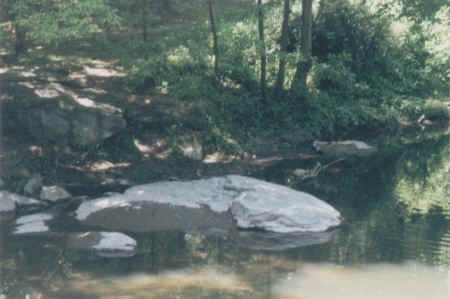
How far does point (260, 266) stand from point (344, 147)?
26.8 feet

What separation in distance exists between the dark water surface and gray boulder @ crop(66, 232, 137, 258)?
184 millimetres

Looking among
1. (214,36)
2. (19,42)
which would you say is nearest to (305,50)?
(214,36)

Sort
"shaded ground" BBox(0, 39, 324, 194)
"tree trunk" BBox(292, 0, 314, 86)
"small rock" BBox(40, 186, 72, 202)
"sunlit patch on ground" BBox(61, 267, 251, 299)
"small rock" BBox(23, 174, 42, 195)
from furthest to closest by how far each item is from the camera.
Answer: "tree trunk" BBox(292, 0, 314, 86) → "shaded ground" BBox(0, 39, 324, 194) → "small rock" BBox(23, 174, 42, 195) → "small rock" BBox(40, 186, 72, 202) → "sunlit patch on ground" BBox(61, 267, 251, 299)

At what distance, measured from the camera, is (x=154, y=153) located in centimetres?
1345

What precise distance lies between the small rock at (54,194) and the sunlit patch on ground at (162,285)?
375 centimetres

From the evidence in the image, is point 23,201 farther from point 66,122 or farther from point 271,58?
point 271,58

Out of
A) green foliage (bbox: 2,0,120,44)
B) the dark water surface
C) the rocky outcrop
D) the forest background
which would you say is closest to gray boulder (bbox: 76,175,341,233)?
the dark water surface

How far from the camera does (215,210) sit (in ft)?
33.7

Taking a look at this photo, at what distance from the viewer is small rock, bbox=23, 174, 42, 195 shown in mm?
11117

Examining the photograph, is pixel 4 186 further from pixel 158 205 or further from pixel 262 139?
pixel 262 139

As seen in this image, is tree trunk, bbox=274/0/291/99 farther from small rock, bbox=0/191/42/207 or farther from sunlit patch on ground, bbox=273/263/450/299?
sunlit patch on ground, bbox=273/263/450/299

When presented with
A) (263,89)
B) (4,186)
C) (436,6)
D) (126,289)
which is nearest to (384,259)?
(126,289)

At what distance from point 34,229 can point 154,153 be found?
454cm

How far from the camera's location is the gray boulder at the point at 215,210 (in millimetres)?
9641
